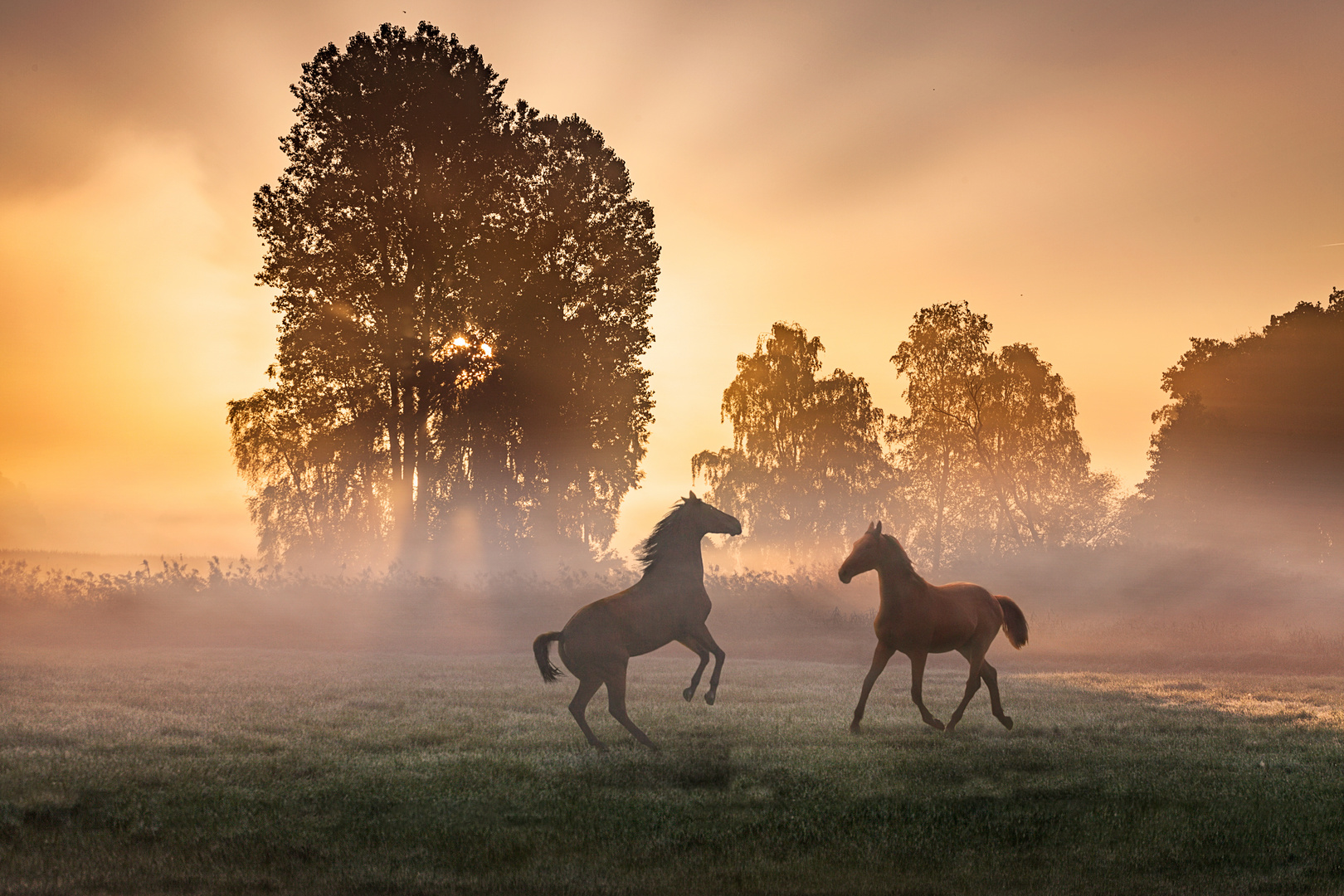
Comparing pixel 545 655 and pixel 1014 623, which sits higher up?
pixel 1014 623

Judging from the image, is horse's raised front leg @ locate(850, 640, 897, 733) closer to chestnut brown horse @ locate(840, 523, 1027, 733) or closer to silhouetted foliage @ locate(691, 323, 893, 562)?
chestnut brown horse @ locate(840, 523, 1027, 733)

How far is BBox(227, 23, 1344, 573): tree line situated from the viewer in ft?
101

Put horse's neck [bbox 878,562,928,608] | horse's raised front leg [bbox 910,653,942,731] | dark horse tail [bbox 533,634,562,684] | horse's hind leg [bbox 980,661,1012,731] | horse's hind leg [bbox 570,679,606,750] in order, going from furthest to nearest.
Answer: horse's hind leg [bbox 980,661,1012,731] → horse's raised front leg [bbox 910,653,942,731] → horse's neck [bbox 878,562,928,608] → dark horse tail [bbox 533,634,562,684] → horse's hind leg [bbox 570,679,606,750]

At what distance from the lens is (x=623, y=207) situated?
1383 inches

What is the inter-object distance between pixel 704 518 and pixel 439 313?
21366 millimetres

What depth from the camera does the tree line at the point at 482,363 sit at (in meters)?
30.7

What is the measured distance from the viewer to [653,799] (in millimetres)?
8148

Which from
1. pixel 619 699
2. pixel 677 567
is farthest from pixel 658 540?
pixel 619 699

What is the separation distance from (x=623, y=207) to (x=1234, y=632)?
24262 mm

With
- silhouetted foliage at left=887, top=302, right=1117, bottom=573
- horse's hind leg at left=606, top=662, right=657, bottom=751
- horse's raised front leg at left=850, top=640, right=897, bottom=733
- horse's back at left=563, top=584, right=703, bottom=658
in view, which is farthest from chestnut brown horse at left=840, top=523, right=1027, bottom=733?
silhouetted foliage at left=887, top=302, right=1117, bottom=573

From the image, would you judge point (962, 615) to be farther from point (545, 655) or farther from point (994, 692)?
point (545, 655)

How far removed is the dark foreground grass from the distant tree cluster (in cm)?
3501

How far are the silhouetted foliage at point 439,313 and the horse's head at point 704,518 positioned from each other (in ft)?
67.7

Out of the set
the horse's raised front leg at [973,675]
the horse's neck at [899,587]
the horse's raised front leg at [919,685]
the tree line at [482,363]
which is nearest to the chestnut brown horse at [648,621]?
the horse's neck at [899,587]
